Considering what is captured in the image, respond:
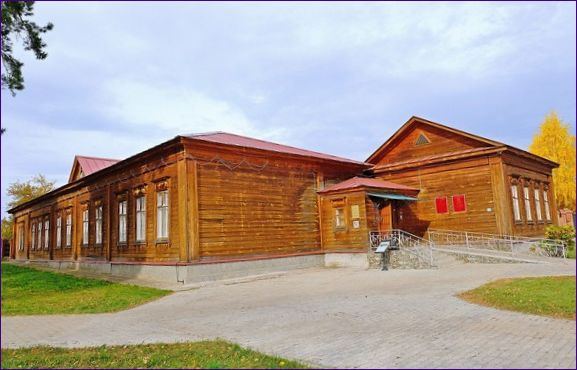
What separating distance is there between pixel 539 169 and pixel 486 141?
6619mm

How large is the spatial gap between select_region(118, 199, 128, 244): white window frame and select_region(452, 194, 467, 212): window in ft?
50.7

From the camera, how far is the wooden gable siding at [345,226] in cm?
1875

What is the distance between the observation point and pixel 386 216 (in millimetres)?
21531

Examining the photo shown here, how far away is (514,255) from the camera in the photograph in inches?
680

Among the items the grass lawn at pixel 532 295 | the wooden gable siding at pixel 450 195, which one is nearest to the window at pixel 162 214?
the grass lawn at pixel 532 295

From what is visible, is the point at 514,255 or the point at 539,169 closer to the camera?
the point at 514,255

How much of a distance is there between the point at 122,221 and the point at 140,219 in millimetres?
2069

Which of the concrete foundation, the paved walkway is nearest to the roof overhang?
the concrete foundation

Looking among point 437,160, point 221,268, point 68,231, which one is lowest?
point 221,268

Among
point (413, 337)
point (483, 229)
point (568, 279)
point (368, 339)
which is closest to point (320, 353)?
point (368, 339)

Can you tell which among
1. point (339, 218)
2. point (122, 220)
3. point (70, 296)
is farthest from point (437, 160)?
point (70, 296)

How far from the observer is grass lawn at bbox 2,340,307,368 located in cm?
570

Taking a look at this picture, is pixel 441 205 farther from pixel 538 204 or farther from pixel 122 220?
pixel 122 220

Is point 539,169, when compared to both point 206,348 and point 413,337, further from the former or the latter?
point 206,348
